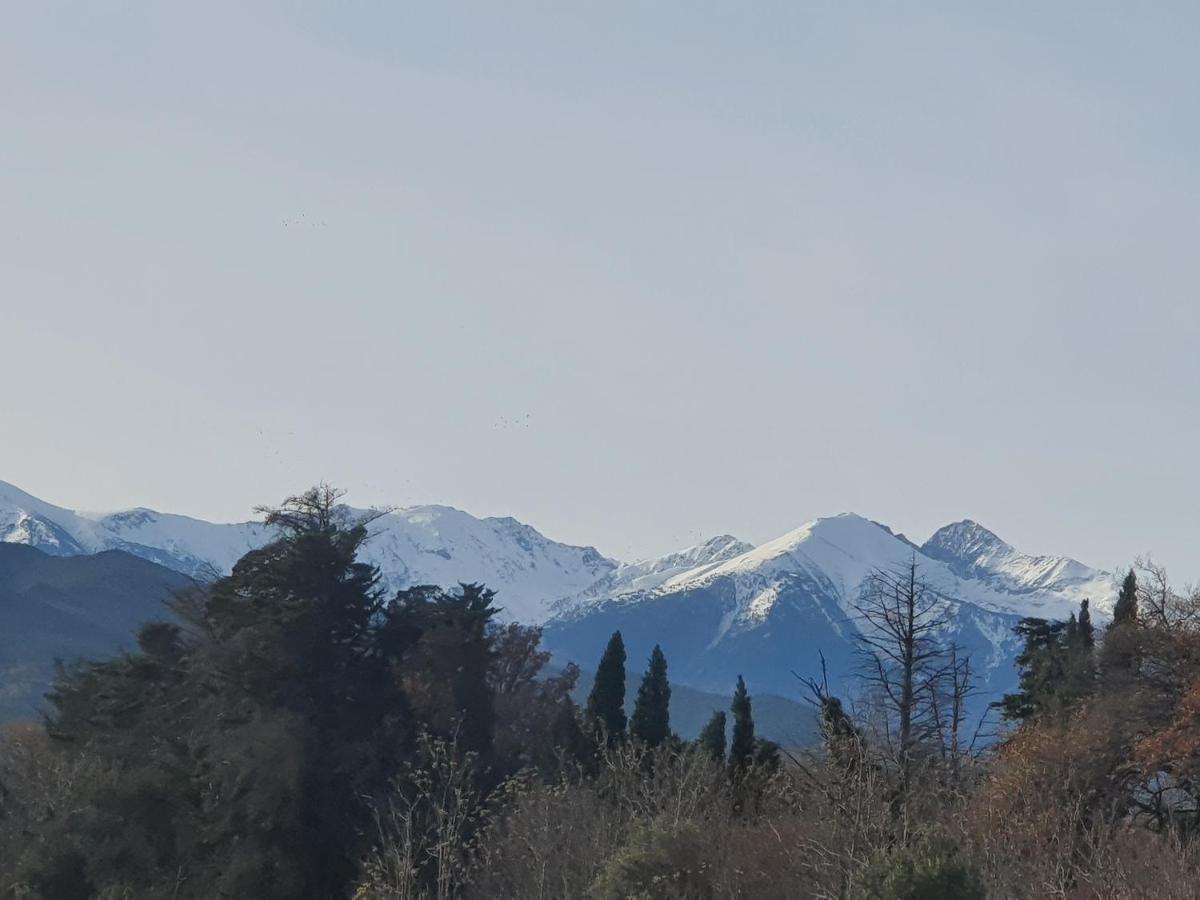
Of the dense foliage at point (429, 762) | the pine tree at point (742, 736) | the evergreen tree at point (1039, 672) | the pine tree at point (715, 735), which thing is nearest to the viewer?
the dense foliage at point (429, 762)

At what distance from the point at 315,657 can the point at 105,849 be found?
6163 mm

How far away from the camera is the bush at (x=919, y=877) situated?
643 inches

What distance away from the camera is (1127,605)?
1976 inches

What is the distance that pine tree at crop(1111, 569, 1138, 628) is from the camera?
153 ft

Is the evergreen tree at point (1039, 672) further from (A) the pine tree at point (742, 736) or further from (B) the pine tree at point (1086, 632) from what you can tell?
(A) the pine tree at point (742, 736)

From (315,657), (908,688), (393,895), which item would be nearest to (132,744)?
(315,657)

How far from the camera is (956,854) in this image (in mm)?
17297

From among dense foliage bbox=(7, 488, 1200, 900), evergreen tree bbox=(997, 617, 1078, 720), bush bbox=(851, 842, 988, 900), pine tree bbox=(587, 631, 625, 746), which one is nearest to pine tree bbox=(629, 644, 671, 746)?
pine tree bbox=(587, 631, 625, 746)

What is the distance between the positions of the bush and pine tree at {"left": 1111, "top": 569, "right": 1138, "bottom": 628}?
30189mm

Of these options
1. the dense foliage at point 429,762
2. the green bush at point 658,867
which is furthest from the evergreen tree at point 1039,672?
the green bush at point 658,867

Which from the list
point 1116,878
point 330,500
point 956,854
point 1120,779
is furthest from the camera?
point 330,500

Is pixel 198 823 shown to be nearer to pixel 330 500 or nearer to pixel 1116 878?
pixel 330 500

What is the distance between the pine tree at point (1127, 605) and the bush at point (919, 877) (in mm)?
30189

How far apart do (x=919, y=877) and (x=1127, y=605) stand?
36178 mm
